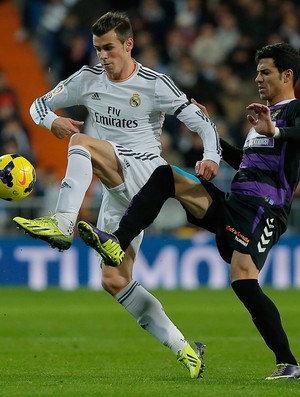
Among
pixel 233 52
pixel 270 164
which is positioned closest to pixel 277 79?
pixel 270 164

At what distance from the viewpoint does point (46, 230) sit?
7043mm

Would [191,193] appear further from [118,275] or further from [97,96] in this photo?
[97,96]

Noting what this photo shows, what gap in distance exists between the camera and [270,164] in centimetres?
757

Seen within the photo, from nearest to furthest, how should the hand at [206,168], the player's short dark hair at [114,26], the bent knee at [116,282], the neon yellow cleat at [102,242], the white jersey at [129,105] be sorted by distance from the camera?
the neon yellow cleat at [102,242] < the hand at [206,168] < the player's short dark hair at [114,26] < the white jersey at [129,105] < the bent knee at [116,282]

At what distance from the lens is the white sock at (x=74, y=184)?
732cm

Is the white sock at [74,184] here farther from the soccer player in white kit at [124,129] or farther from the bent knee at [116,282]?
the bent knee at [116,282]

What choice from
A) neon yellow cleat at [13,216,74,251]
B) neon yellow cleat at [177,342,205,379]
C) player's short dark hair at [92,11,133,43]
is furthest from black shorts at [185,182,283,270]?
player's short dark hair at [92,11,133,43]

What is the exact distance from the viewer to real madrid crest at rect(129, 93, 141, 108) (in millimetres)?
7910

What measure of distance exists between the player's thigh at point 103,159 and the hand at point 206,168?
2.07 feet

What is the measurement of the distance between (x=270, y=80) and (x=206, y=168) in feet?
2.59

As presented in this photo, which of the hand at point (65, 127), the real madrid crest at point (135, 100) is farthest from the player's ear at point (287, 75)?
the hand at point (65, 127)

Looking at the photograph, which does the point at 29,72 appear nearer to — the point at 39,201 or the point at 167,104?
the point at 39,201

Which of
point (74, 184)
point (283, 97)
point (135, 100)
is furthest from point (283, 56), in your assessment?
point (74, 184)

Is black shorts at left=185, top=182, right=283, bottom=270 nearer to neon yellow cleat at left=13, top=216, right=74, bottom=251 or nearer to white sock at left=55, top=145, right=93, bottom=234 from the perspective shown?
white sock at left=55, top=145, right=93, bottom=234
